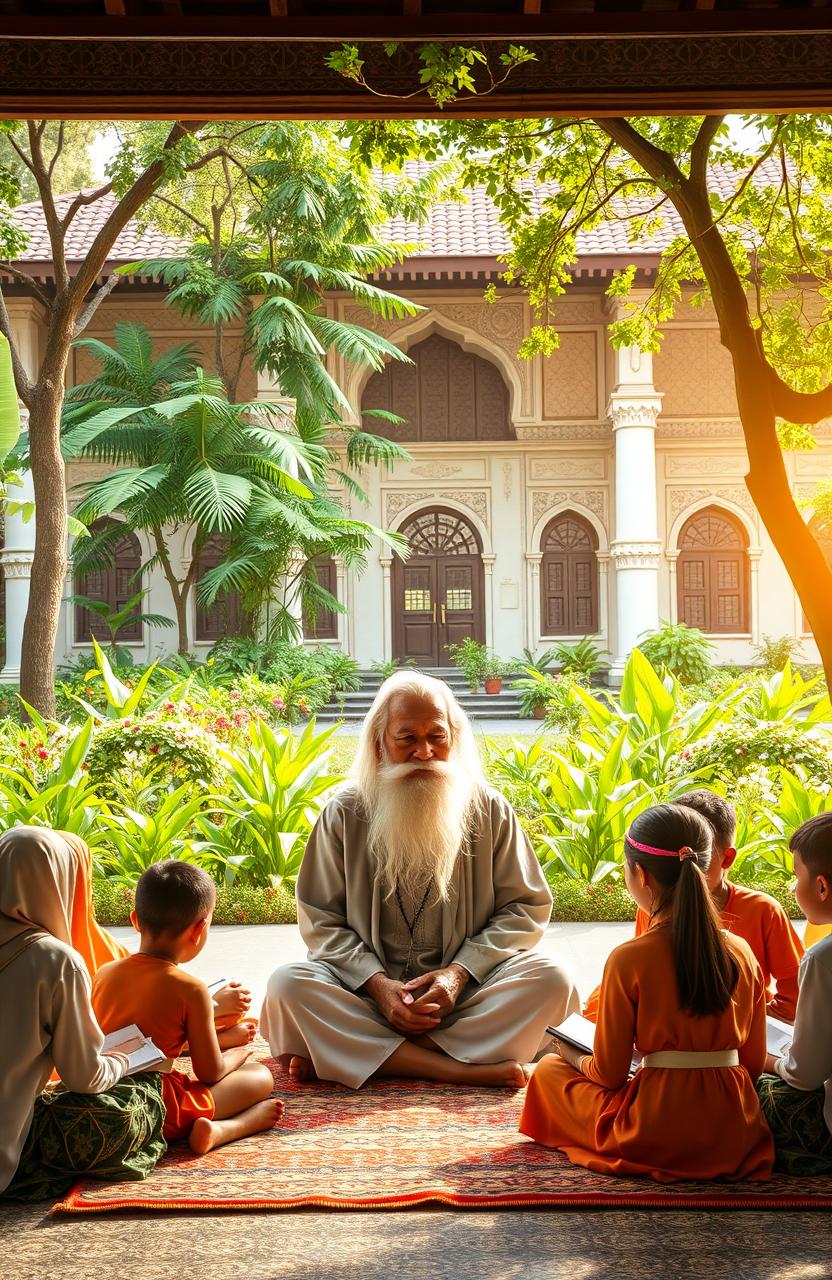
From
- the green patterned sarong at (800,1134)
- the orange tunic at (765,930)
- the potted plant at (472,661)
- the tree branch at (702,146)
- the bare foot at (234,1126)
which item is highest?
the tree branch at (702,146)

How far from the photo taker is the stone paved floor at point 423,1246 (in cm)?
243

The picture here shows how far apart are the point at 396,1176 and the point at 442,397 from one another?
18.0 m

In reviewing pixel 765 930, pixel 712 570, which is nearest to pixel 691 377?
pixel 712 570

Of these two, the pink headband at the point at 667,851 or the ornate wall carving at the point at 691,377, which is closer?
the pink headband at the point at 667,851

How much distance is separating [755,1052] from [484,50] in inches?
109

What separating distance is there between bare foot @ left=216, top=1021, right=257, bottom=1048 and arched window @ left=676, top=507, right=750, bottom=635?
56.3 ft

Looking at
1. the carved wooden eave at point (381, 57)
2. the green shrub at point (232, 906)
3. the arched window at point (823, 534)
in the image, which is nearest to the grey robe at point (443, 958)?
the carved wooden eave at point (381, 57)

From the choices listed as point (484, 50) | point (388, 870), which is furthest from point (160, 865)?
point (484, 50)

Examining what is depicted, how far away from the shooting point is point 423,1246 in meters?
2.56

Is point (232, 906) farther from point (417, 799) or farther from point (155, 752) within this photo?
point (417, 799)

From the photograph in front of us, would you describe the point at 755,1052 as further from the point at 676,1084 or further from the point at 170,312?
the point at 170,312

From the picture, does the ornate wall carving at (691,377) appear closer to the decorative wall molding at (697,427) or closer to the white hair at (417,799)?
the decorative wall molding at (697,427)

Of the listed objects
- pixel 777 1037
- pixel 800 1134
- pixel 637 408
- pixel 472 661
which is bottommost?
pixel 800 1134

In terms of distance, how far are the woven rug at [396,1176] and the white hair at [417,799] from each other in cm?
72
